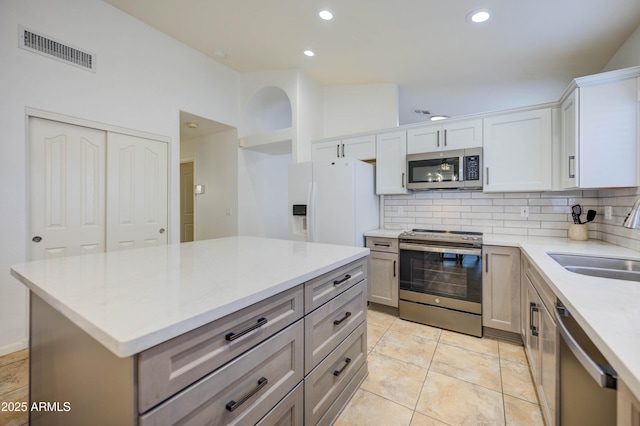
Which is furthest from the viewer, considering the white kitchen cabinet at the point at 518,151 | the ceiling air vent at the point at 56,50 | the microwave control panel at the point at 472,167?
the microwave control panel at the point at 472,167

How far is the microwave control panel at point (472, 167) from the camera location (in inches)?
110

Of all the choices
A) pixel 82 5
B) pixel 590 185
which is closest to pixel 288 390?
pixel 590 185

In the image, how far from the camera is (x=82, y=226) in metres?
2.72

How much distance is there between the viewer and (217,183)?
445cm

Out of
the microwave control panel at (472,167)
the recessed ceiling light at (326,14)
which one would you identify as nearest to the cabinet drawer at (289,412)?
the microwave control panel at (472,167)

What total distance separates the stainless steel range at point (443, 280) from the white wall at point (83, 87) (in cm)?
287

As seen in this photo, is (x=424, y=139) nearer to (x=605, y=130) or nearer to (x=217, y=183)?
(x=605, y=130)

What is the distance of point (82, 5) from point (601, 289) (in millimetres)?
4422

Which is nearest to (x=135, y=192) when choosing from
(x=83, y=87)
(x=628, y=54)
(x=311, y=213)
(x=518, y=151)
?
(x=83, y=87)

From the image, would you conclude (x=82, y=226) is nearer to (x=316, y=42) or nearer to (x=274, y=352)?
(x=274, y=352)

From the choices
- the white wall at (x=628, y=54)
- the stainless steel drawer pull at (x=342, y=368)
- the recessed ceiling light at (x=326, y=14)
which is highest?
the recessed ceiling light at (x=326, y=14)

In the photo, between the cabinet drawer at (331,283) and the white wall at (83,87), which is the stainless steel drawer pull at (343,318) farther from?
the white wall at (83,87)

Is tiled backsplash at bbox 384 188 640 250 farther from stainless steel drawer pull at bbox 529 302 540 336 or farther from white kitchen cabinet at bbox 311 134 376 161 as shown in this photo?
stainless steel drawer pull at bbox 529 302 540 336

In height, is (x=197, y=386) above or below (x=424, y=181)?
below
